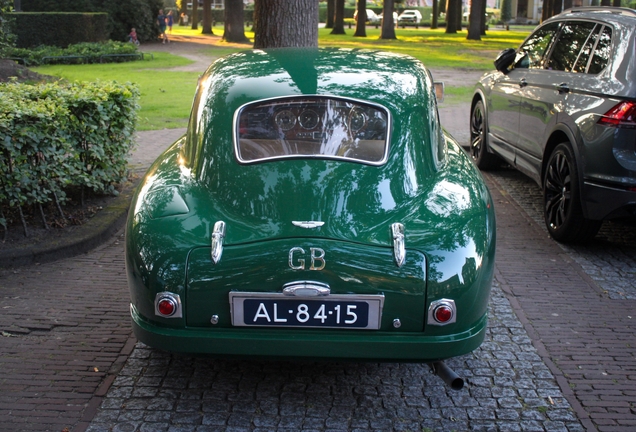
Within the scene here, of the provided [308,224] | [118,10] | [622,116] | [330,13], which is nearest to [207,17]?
[118,10]

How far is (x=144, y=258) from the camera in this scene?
11.9ft

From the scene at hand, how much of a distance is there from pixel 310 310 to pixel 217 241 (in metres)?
0.58

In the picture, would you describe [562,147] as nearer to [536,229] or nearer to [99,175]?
[536,229]

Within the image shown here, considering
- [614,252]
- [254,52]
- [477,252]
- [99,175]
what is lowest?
[614,252]

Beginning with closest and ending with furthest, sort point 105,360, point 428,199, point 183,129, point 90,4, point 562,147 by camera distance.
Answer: point 428,199 → point 105,360 → point 562,147 → point 183,129 → point 90,4

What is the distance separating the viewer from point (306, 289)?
338 cm

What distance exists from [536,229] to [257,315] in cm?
437

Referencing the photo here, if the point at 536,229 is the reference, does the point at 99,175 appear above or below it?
above

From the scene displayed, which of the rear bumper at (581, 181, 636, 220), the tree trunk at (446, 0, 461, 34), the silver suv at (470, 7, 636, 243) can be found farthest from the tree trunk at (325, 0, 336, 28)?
the rear bumper at (581, 181, 636, 220)

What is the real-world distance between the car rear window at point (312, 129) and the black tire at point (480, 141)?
16.3ft

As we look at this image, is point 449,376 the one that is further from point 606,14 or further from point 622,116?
point 606,14

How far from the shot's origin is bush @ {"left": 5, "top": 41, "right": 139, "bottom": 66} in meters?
23.3

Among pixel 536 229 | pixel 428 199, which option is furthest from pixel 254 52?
pixel 536 229

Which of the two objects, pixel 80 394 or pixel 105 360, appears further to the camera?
pixel 105 360
